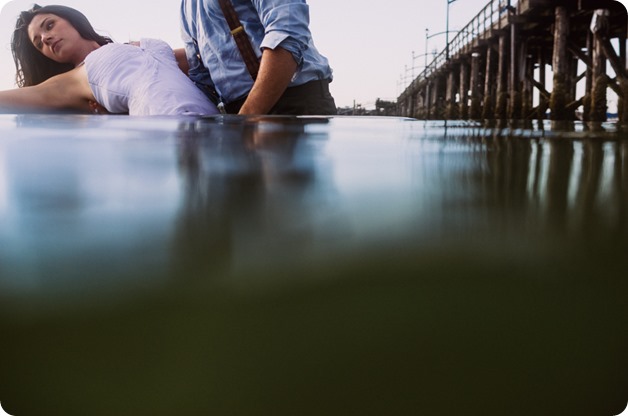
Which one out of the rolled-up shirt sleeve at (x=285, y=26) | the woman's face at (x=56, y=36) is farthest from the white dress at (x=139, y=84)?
the woman's face at (x=56, y=36)

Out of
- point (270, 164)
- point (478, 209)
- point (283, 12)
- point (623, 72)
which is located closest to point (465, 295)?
point (478, 209)

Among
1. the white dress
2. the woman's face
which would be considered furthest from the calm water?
the woman's face

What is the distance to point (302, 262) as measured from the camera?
5.9 inches

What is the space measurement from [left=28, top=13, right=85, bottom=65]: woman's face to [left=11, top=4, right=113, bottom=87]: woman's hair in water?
0.04 meters

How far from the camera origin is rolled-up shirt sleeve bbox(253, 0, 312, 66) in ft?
4.85

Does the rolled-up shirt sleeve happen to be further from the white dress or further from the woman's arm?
the woman's arm

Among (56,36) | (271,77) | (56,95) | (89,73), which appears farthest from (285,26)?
(56,36)

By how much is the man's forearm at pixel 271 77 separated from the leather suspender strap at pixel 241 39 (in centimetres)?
11

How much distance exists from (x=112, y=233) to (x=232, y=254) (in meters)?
0.04

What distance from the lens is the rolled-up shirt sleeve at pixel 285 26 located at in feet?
4.85

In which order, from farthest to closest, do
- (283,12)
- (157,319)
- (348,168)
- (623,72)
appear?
(623,72), (283,12), (348,168), (157,319)

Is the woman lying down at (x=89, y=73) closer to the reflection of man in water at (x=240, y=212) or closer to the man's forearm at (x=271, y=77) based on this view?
the man's forearm at (x=271, y=77)

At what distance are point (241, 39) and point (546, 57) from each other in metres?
9.81

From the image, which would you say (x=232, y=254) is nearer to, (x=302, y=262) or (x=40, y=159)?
(x=302, y=262)
